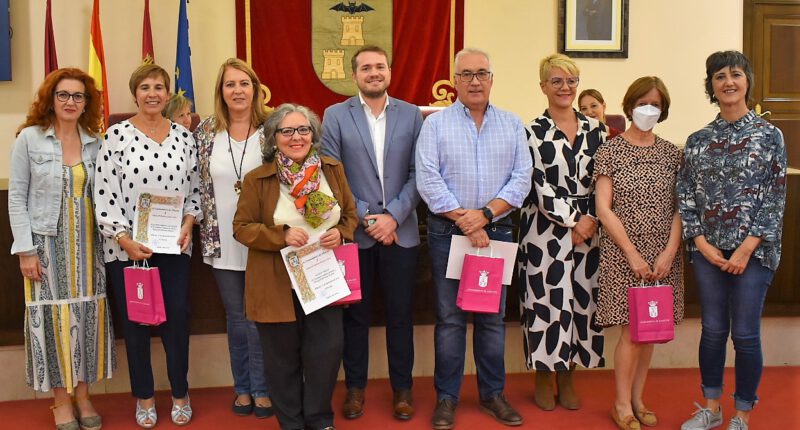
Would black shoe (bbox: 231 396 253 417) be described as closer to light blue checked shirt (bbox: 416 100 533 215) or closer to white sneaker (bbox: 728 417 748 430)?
light blue checked shirt (bbox: 416 100 533 215)

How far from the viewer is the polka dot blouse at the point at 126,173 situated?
10.9 ft

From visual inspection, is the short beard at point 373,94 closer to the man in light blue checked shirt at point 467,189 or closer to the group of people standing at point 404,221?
the group of people standing at point 404,221

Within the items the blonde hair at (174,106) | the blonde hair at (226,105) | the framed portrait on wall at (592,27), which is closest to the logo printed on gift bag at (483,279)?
the blonde hair at (226,105)

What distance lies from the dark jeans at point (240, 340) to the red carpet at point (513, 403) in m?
0.15

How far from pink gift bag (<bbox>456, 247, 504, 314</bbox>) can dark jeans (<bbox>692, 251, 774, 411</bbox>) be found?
824mm

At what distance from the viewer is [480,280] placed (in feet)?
10.9

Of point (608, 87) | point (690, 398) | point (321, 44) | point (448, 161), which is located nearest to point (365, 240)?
point (448, 161)

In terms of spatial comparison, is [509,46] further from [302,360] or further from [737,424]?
[302,360]

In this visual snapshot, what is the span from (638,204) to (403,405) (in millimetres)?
1328

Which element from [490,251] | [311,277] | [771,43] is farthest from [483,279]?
[771,43]

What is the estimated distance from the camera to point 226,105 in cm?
346

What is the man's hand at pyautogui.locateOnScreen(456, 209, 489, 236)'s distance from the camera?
10.7 ft

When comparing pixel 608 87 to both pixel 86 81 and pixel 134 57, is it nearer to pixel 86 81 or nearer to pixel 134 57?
pixel 134 57

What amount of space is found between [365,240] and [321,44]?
352 cm
